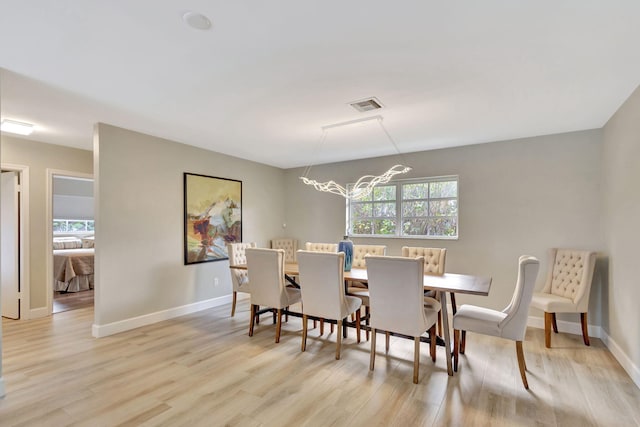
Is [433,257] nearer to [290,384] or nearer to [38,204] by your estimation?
[290,384]

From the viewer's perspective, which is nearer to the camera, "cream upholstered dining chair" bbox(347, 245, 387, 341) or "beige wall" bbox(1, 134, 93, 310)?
"cream upholstered dining chair" bbox(347, 245, 387, 341)

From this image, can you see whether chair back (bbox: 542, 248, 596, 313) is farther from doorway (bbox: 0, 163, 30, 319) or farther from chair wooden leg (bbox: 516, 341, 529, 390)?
doorway (bbox: 0, 163, 30, 319)

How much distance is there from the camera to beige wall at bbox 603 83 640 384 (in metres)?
2.67

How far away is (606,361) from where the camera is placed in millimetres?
3000

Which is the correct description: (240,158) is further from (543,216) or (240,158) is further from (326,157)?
(543,216)

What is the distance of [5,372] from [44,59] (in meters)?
2.68

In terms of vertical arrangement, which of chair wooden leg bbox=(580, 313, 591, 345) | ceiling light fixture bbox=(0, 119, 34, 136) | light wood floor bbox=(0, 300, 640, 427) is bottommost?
light wood floor bbox=(0, 300, 640, 427)

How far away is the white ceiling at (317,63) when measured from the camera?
170 cm

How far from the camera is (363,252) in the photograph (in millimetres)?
4484

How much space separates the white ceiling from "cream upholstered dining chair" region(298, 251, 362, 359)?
59.4 inches

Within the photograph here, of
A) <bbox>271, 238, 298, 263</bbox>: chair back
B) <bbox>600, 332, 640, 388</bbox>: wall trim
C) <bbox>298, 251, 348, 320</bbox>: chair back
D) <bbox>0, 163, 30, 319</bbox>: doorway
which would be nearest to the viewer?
<bbox>600, 332, 640, 388</bbox>: wall trim

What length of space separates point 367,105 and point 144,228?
3.18m

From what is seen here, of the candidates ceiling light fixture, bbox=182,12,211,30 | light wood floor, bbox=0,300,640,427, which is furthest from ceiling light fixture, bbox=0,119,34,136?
ceiling light fixture, bbox=182,12,211,30

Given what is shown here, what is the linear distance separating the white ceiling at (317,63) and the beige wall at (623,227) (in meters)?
0.24
